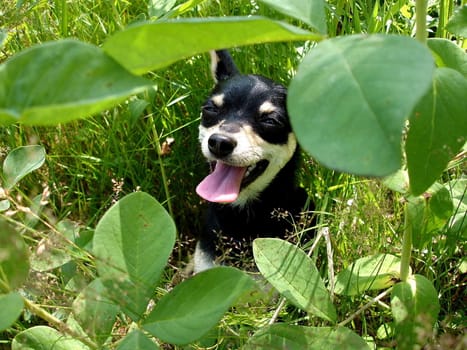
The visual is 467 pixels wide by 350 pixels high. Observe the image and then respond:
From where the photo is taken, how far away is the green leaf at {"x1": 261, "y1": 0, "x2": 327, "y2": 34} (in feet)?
2.79

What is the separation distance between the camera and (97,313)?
110 centimetres

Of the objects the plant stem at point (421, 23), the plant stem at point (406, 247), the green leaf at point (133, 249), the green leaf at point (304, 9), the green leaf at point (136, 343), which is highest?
the green leaf at point (304, 9)

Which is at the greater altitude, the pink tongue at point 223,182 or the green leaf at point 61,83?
the green leaf at point 61,83

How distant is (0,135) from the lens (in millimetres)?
2424

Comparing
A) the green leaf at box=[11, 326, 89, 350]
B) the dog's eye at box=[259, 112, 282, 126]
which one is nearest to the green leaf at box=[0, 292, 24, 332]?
the green leaf at box=[11, 326, 89, 350]

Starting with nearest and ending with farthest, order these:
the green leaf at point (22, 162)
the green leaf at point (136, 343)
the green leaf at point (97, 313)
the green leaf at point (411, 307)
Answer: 1. the green leaf at point (136, 343)
2. the green leaf at point (97, 313)
3. the green leaf at point (411, 307)
4. the green leaf at point (22, 162)

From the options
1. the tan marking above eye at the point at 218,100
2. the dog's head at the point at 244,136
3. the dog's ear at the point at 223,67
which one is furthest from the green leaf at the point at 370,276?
the dog's ear at the point at 223,67

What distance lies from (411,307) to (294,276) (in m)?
0.25

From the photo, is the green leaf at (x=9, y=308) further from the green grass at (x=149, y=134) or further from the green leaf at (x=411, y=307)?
the green grass at (x=149, y=134)

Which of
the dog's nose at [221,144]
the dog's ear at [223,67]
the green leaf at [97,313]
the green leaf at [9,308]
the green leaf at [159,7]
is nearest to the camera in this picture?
the green leaf at [9,308]

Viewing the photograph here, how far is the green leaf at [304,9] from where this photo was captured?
0.85 m

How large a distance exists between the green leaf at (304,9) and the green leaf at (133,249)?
1.29 feet

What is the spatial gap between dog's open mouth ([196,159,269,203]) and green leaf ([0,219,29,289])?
120cm

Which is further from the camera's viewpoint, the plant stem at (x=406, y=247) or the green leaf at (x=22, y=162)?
the green leaf at (x=22, y=162)
